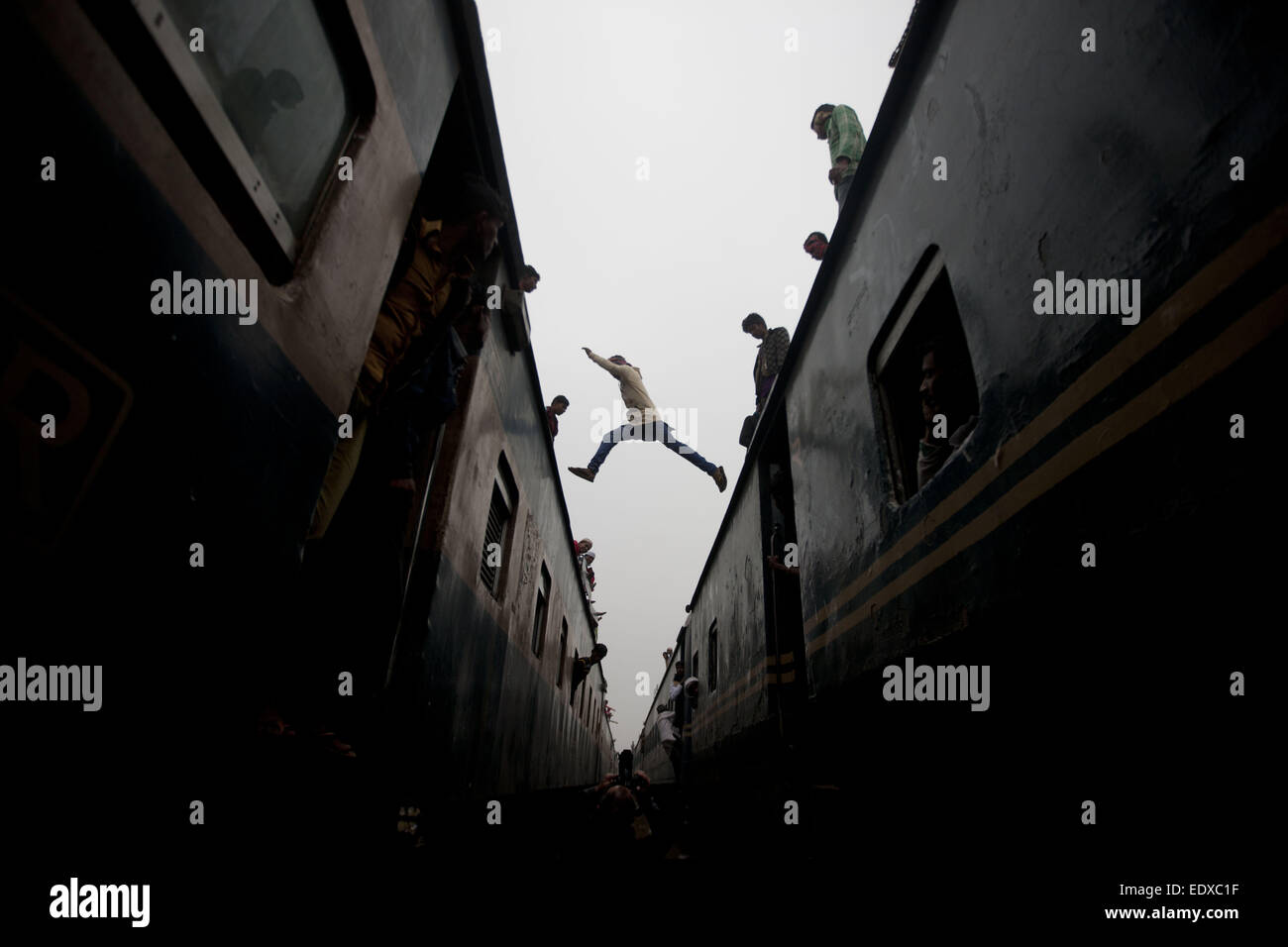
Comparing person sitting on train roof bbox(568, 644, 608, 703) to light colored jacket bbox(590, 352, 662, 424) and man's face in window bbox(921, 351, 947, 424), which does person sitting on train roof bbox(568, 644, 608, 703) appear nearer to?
light colored jacket bbox(590, 352, 662, 424)

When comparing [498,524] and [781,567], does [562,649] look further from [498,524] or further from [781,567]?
[781,567]

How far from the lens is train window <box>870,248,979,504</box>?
128 inches

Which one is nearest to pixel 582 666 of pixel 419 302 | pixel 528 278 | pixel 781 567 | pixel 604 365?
pixel 604 365

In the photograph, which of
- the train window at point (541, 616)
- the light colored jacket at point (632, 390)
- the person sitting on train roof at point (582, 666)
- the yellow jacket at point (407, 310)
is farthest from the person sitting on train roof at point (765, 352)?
the person sitting on train roof at point (582, 666)

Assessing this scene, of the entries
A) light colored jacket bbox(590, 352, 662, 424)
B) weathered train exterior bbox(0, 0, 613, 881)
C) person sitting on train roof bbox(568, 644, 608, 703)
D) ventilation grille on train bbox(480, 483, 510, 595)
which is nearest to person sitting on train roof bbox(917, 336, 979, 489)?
weathered train exterior bbox(0, 0, 613, 881)

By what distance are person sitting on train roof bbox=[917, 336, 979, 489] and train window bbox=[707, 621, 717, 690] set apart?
24.6 feet

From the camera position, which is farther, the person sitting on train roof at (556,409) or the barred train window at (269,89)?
the person sitting on train roof at (556,409)

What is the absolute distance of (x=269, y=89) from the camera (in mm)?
1951

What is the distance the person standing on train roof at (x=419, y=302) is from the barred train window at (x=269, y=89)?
0.78m

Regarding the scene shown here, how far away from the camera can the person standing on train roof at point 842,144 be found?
17.9 feet

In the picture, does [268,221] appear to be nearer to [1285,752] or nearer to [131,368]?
[131,368]

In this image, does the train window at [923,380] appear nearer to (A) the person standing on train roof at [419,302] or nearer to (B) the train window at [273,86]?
(A) the person standing on train roof at [419,302]
